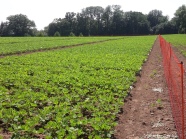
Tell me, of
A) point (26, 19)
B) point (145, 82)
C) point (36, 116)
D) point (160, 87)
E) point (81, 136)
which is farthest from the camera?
point (26, 19)

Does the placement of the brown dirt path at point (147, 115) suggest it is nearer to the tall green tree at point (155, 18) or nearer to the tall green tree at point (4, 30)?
the tall green tree at point (4, 30)

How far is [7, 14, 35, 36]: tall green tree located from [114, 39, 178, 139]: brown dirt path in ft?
381

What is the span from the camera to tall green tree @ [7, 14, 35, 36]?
120 m

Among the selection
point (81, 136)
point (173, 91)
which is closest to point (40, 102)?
point (81, 136)

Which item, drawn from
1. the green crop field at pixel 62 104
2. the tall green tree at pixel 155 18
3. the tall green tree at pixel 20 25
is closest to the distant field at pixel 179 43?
the green crop field at pixel 62 104

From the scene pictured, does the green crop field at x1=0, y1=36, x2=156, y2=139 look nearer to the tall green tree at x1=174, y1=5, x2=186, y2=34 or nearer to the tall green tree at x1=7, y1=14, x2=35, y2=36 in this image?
the tall green tree at x1=174, y1=5, x2=186, y2=34

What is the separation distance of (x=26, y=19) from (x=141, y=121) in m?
131

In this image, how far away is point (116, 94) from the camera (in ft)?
26.6

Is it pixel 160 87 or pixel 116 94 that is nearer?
pixel 116 94

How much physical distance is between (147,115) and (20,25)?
4926 inches

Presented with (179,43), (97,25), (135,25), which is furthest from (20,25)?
(179,43)

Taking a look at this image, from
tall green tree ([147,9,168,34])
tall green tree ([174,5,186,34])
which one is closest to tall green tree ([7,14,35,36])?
tall green tree ([147,9,168,34])

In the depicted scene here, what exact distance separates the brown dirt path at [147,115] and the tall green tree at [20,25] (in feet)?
381

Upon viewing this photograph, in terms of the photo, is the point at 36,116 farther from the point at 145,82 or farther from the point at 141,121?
the point at 145,82
